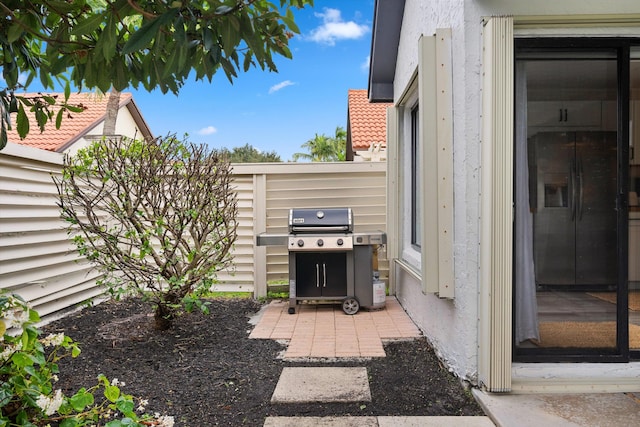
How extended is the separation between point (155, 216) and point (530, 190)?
3.13 metres

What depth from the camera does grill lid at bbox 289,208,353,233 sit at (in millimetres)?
4730

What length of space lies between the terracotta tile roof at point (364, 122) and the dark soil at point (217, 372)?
9.20m

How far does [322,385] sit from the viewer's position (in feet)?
9.34

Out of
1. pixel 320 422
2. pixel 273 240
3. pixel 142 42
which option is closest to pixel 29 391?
pixel 142 42

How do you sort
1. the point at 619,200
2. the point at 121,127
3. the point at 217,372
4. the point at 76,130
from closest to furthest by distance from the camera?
the point at 619,200 < the point at 217,372 < the point at 76,130 < the point at 121,127

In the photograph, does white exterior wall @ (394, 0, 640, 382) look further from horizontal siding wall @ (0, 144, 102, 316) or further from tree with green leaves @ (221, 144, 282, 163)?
tree with green leaves @ (221, 144, 282, 163)

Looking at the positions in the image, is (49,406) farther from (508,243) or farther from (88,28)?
(508,243)

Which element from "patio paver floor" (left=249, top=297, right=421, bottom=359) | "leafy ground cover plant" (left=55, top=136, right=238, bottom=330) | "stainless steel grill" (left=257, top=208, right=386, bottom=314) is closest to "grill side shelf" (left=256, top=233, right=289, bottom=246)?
"stainless steel grill" (left=257, top=208, right=386, bottom=314)

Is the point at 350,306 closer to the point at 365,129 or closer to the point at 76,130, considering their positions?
the point at 365,129

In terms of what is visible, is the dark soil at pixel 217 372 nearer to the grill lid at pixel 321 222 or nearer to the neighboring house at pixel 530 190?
the neighboring house at pixel 530 190

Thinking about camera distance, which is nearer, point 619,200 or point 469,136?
point 469,136

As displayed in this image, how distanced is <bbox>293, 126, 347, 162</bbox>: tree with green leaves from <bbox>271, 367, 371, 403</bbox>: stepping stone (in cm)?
A: 2237

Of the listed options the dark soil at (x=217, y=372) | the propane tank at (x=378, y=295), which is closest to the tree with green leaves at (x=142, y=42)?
the dark soil at (x=217, y=372)

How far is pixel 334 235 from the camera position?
4.62 m
